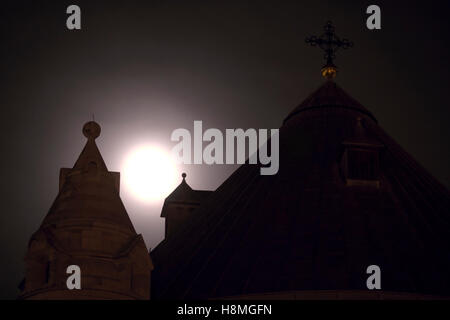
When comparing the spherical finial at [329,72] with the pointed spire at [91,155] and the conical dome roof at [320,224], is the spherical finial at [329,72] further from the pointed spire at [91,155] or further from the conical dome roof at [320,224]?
the pointed spire at [91,155]

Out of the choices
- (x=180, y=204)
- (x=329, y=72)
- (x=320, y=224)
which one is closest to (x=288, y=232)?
(x=320, y=224)

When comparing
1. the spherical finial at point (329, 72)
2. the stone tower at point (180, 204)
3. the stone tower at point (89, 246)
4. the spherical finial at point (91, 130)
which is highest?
the spherical finial at point (329, 72)

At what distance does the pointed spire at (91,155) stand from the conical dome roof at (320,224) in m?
5.34

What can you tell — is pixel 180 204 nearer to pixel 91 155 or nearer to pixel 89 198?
pixel 91 155

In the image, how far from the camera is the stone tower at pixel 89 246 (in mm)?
49438

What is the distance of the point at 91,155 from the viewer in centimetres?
5303

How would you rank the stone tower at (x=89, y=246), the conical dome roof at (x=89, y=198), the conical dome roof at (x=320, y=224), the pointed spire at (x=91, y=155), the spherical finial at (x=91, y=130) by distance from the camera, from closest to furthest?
the stone tower at (x=89, y=246)
the conical dome roof at (x=89, y=198)
the conical dome roof at (x=320, y=224)
the pointed spire at (x=91, y=155)
the spherical finial at (x=91, y=130)

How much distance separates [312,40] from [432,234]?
1336 cm

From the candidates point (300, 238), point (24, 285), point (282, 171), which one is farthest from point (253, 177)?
point (24, 285)

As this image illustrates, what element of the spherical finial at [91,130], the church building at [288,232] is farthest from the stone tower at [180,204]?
the spherical finial at [91,130]

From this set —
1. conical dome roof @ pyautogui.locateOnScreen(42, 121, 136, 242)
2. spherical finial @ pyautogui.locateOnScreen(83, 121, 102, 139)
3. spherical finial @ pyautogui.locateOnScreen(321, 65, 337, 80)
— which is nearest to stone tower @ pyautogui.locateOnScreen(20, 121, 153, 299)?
conical dome roof @ pyautogui.locateOnScreen(42, 121, 136, 242)

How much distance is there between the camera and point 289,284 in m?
51.0

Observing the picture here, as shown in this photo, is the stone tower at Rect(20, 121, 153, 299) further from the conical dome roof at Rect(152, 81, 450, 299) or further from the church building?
the conical dome roof at Rect(152, 81, 450, 299)

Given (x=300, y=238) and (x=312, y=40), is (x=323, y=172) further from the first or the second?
(x=312, y=40)
